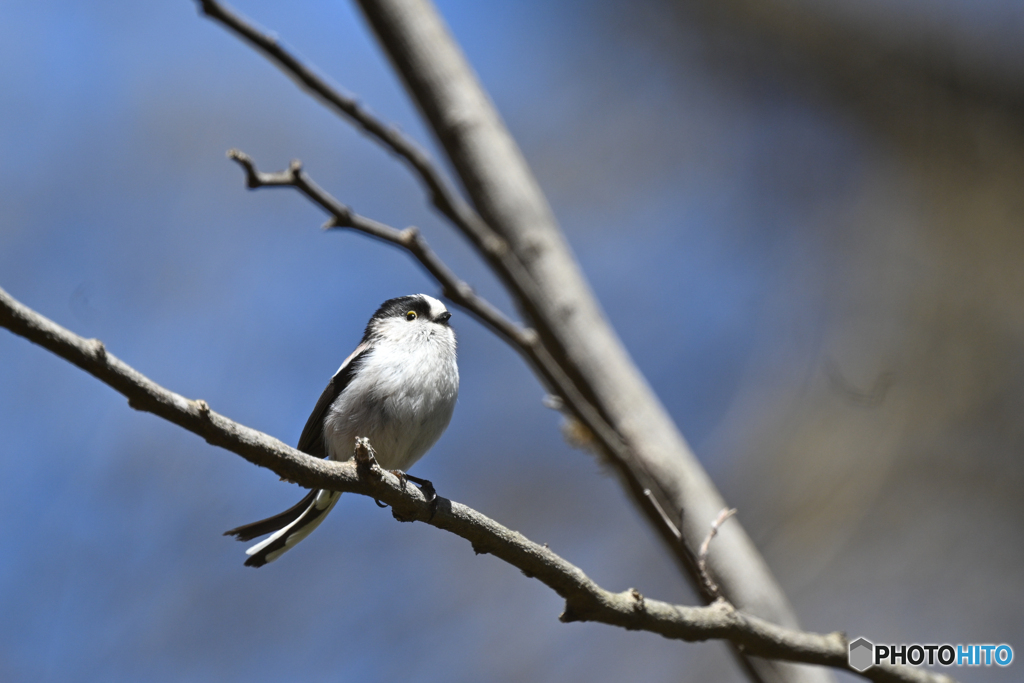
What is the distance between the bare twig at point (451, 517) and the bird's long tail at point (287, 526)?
2.81ft

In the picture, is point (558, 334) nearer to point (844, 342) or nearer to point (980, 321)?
point (844, 342)

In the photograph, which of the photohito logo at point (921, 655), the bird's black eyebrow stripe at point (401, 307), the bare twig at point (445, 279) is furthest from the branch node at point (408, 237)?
the photohito logo at point (921, 655)

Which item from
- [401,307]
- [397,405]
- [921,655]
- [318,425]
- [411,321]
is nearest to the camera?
[397,405]

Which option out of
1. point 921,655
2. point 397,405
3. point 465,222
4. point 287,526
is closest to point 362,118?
point 465,222

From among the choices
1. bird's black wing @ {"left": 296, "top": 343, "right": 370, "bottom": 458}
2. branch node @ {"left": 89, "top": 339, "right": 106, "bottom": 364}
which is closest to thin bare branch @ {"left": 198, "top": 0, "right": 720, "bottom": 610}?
bird's black wing @ {"left": 296, "top": 343, "right": 370, "bottom": 458}

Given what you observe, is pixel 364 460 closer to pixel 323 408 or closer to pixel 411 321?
pixel 323 408

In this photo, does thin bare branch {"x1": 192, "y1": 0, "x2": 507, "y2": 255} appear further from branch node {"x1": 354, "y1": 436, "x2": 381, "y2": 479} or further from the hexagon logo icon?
the hexagon logo icon

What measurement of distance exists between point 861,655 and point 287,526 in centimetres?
200

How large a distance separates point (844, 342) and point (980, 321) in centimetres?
128

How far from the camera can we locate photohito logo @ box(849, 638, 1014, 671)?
8.00 ft

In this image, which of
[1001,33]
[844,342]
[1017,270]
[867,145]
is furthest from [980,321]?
[1001,33]

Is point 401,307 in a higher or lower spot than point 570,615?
higher

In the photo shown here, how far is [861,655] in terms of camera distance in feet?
8.02

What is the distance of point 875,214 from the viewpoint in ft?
23.5
